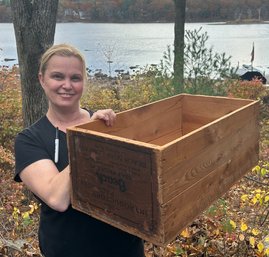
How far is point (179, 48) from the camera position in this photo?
8688mm

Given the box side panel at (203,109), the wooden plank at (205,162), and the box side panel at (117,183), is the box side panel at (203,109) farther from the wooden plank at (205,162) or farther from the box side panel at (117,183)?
the box side panel at (117,183)

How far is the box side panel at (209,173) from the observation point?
5.14ft

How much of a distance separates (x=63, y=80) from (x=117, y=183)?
0.58 meters

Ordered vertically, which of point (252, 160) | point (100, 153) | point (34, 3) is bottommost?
point (252, 160)

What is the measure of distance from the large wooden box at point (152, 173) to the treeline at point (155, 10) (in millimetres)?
53139

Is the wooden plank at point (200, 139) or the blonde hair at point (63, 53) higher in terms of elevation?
the blonde hair at point (63, 53)

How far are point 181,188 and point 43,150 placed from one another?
2.16ft

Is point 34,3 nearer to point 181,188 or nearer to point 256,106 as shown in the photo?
point 256,106

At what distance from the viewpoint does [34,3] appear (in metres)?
4.24

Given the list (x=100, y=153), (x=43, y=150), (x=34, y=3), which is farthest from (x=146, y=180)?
(x=34, y=3)

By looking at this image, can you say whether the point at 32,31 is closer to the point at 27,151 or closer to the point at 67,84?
the point at 67,84

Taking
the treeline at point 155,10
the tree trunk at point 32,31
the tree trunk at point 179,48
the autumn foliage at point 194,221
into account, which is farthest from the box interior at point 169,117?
the treeline at point 155,10

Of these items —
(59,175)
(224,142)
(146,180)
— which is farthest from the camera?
(224,142)

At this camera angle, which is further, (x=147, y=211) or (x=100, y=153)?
(x=100, y=153)
